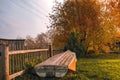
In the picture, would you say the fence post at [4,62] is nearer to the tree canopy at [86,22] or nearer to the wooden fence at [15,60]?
the wooden fence at [15,60]

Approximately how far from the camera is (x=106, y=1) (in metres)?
29.1

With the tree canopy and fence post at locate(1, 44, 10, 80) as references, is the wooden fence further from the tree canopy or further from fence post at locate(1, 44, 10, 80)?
the tree canopy

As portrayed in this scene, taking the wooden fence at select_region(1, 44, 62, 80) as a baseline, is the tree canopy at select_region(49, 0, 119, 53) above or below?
above

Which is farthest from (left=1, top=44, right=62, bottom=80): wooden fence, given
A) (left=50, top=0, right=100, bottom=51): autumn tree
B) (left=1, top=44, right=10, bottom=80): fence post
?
(left=50, top=0, right=100, bottom=51): autumn tree

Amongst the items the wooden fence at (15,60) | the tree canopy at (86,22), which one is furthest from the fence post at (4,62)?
the tree canopy at (86,22)

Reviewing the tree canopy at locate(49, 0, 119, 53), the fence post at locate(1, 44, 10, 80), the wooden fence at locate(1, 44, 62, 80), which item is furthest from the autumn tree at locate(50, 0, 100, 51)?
the fence post at locate(1, 44, 10, 80)

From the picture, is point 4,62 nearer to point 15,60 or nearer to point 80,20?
point 15,60

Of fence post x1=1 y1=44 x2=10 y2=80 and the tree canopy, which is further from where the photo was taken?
the tree canopy

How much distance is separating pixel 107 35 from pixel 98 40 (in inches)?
40.4

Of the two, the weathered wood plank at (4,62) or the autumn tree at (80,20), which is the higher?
the autumn tree at (80,20)

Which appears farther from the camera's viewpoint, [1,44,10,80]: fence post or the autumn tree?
the autumn tree

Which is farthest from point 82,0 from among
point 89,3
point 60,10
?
point 60,10

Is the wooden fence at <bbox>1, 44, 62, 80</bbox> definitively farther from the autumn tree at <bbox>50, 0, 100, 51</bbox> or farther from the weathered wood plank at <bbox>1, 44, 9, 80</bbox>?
the autumn tree at <bbox>50, 0, 100, 51</bbox>

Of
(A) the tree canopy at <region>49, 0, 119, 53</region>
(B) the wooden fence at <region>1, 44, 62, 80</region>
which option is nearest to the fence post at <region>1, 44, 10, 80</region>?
(B) the wooden fence at <region>1, 44, 62, 80</region>
